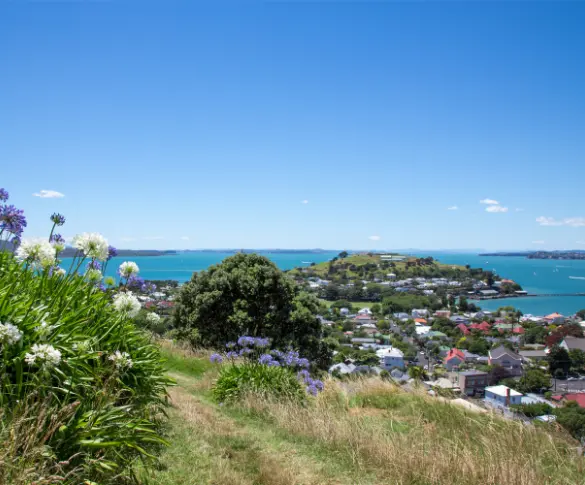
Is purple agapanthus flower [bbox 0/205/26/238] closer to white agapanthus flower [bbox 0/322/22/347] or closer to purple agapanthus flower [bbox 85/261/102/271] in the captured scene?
purple agapanthus flower [bbox 85/261/102/271]


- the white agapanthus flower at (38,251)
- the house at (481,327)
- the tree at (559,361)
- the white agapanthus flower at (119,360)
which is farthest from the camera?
the house at (481,327)

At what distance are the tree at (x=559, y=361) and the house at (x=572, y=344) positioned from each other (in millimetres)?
1866

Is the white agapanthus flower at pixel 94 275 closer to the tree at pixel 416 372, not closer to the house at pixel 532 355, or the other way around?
the tree at pixel 416 372

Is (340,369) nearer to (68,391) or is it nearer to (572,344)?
(68,391)

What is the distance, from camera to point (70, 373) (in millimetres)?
3311

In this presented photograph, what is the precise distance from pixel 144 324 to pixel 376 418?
3.87 meters

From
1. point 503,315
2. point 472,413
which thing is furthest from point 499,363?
point 503,315

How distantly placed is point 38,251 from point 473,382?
3087cm

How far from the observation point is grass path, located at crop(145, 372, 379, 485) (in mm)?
A: 3631

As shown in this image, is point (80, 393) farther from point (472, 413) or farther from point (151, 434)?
point (472, 413)

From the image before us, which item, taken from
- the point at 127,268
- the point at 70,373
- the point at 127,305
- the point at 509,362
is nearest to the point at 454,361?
the point at 509,362

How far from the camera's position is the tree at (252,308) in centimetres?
1463

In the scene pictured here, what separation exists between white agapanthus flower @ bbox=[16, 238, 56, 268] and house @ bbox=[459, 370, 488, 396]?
24.8 metres

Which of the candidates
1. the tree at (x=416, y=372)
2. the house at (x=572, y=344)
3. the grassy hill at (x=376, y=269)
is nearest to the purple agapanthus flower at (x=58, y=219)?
the tree at (x=416, y=372)
